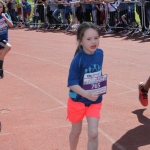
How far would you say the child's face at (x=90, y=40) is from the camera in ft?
15.2

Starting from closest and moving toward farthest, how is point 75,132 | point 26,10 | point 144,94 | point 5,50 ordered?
point 75,132 → point 144,94 → point 5,50 → point 26,10

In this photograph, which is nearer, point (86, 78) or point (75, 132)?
point (86, 78)

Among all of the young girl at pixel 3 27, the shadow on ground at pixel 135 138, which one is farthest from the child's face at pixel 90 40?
the young girl at pixel 3 27

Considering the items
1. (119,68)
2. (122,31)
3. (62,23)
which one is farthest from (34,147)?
(62,23)

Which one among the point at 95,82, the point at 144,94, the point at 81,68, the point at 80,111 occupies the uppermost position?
the point at 81,68

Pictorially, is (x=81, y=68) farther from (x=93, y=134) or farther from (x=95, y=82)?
(x=93, y=134)

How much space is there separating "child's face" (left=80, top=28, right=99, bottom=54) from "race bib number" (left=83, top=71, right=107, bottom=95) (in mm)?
275

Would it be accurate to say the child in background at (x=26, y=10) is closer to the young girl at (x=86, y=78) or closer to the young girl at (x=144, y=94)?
the young girl at (x=144, y=94)

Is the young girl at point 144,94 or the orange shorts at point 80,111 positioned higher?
the orange shorts at point 80,111

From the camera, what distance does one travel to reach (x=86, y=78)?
4684mm

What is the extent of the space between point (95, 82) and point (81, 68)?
0.21 m

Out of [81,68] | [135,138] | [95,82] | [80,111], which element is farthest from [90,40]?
[135,138]

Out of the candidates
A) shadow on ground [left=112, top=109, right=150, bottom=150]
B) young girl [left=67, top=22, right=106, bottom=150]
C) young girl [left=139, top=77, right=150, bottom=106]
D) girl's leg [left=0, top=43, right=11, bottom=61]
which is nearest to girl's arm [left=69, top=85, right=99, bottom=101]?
young girl [left=67, top=22, right=106, bottom=150]

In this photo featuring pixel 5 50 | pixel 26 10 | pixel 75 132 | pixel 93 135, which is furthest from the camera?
pixel 26 10
